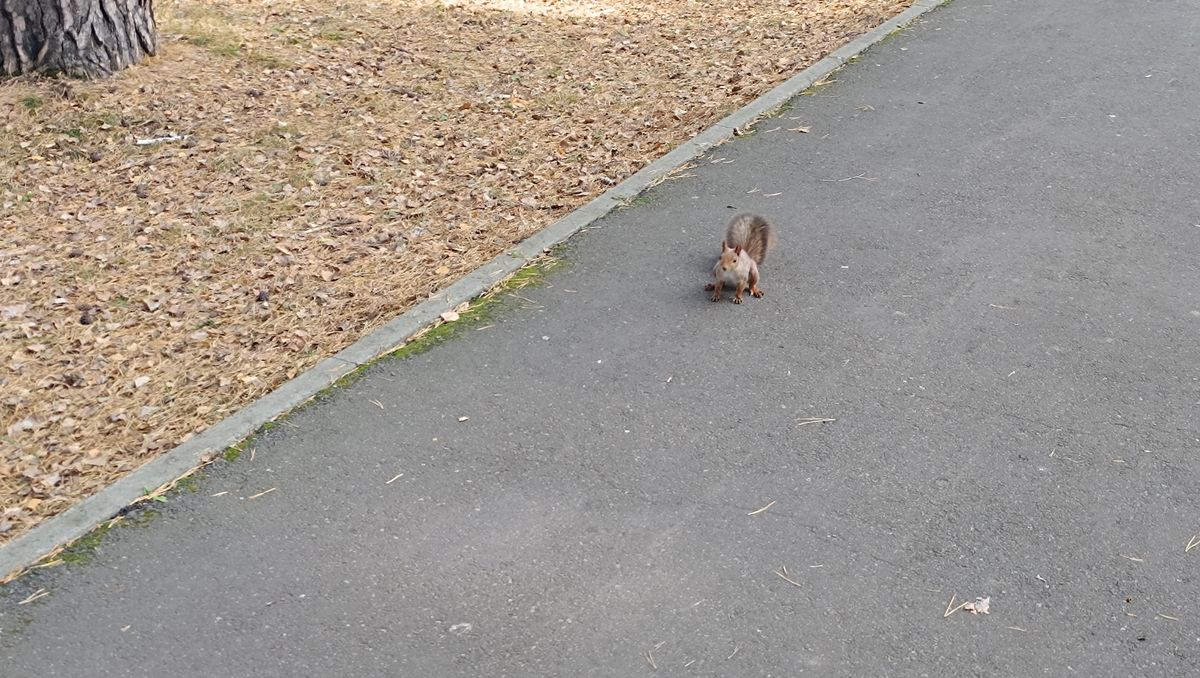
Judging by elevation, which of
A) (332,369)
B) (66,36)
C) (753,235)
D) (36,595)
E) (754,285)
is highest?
(66,36)

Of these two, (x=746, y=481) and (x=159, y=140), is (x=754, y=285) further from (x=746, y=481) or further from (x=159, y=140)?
(x=159, y=140)

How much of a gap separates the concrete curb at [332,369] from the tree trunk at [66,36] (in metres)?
4.16

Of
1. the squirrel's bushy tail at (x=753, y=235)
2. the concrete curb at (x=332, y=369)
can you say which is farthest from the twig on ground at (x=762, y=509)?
the concrete curb at (x=332, y=369)

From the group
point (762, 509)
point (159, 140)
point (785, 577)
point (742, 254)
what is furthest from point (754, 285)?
point (159, 140)

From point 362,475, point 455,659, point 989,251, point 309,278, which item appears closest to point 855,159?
point 989,251

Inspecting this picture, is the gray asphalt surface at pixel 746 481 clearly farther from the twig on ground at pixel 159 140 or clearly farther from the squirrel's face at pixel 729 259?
the twig on ground at pixel 159 140

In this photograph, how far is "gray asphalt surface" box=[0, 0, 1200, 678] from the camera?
405 centimetres

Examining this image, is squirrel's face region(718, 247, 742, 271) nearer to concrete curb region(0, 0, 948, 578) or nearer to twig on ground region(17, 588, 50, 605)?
concrete curb region(0, 0, 948, 578)

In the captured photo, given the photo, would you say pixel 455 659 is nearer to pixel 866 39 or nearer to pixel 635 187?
pixel 635 187

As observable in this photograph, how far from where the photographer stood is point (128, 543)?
4.54 meters

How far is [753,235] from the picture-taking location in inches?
255

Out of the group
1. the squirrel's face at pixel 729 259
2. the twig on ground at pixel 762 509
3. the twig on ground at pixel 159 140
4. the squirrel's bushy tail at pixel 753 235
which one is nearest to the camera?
the twig on ground at pixel 762 509

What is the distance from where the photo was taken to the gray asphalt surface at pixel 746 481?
13.3 feet

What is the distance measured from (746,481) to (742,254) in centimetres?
171
